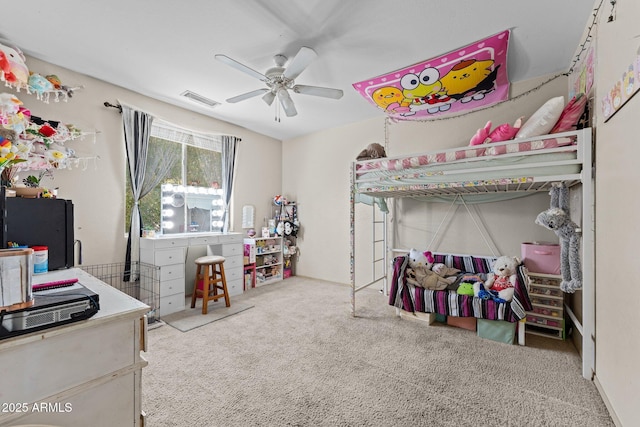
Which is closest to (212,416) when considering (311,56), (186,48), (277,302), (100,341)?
(100,341)

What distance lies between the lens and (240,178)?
4637 mm

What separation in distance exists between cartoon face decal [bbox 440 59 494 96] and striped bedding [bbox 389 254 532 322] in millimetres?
1917

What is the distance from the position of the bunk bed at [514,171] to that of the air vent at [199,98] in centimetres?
218

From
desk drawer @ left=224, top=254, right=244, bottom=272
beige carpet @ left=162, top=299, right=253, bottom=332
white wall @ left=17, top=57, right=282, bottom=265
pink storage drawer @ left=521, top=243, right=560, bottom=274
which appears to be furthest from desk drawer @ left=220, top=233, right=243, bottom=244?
pink storage drawer @ left=521, top=243, right=560, bottom=274

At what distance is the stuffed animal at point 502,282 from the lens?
2.44 meters

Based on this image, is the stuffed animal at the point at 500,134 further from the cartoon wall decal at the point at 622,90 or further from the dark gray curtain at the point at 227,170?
the dark gray curtain at the point at 227,170

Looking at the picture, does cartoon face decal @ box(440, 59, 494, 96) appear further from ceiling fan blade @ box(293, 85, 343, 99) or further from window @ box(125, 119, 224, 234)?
window @ box(125, 119, 224, 234)

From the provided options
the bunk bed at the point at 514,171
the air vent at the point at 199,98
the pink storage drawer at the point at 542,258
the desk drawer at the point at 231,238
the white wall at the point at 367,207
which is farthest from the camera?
the desk drawer at the point at 231,238

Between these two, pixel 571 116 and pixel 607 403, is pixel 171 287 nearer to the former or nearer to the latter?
pixel 607 403

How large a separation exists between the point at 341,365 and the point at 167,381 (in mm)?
1281

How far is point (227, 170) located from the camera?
4.38 m

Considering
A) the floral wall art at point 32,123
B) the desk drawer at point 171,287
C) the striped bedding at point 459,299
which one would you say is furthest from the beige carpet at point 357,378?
the floral wall art at point 32,123

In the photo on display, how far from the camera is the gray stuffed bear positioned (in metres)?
2.04

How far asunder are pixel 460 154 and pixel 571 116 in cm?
79
